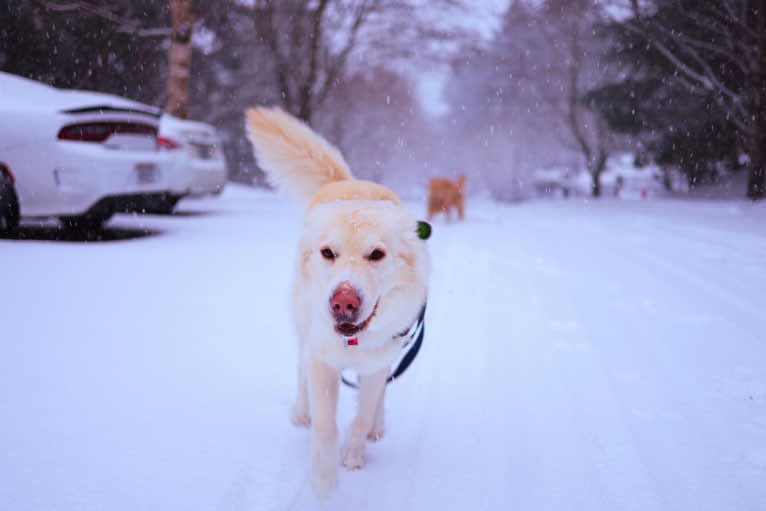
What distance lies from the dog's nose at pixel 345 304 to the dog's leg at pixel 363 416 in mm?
450

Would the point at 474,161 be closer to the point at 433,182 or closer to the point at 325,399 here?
the point at 433,182

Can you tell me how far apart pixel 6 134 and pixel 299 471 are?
17.6 ft

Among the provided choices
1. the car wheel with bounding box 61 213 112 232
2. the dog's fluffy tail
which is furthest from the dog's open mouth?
the car wheel with bounding box 61 213 112 232

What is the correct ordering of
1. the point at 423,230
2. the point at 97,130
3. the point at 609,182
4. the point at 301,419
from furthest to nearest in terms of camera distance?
the point at 609,182 < the point at 97,130 < the point at 301,419 < the point at 423,230

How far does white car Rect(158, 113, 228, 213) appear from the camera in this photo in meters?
7.30

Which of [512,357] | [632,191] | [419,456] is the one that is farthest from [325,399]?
[632,191]

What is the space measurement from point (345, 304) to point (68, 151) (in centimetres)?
513

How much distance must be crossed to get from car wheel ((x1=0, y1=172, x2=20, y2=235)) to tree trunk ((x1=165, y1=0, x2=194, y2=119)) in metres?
5.68

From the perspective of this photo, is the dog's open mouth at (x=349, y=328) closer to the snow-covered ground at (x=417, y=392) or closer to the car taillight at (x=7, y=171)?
the snow-covered ground at (x=417, y=392)

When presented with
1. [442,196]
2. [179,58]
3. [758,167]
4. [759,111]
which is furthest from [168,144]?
[758,167]

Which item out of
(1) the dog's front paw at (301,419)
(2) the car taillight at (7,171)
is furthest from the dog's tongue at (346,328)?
(2) the car taillight at (7,171)

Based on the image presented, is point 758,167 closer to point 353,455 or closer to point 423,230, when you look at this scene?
point 423,230

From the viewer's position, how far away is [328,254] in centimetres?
218

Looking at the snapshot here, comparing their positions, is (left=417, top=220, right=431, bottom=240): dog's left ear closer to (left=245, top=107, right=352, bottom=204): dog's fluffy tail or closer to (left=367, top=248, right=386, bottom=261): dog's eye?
(left=367, top=248, right=386, bottom=261): dog's eye
